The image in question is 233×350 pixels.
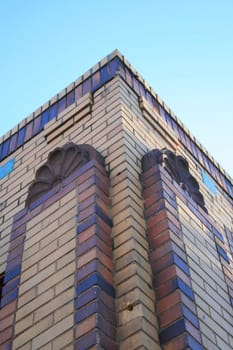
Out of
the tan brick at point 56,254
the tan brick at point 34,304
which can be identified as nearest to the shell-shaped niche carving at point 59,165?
the tan brick at point 56,254

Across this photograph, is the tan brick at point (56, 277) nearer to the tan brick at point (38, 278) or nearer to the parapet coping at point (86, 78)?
the tan brick at point (38, 278)

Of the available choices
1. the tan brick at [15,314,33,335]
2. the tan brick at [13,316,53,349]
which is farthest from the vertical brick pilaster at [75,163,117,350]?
the tan brick at [15,314,33,335]

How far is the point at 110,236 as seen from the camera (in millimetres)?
3998

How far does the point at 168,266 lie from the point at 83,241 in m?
0.56

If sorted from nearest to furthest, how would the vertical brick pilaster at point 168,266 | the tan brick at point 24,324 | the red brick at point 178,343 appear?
the red brick at point 178,343
the vertical brick pilaster at point 168,266
the tan brick at point 24,324

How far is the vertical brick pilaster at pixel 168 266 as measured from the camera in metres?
3.38

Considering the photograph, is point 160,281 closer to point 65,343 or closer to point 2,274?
point 65,343

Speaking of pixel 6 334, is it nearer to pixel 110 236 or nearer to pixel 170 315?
pixel 110 236

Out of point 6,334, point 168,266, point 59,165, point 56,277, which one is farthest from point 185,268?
point 59,165

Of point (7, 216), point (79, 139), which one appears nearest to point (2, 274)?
point (7, 216)

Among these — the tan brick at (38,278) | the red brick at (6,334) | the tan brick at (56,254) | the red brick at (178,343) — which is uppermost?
the tan brick at (56,254)

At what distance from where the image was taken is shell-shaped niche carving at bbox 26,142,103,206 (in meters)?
4.77

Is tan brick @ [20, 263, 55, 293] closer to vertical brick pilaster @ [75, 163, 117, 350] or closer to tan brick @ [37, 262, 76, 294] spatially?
tan brick @ [37, 262, 76, 294]

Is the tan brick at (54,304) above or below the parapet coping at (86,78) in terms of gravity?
below
